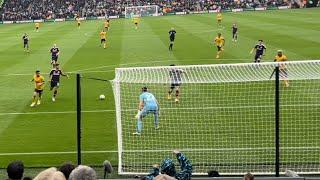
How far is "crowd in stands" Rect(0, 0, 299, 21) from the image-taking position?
93.6 metres

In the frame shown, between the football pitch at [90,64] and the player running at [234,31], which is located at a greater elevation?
the player running at [234,31]

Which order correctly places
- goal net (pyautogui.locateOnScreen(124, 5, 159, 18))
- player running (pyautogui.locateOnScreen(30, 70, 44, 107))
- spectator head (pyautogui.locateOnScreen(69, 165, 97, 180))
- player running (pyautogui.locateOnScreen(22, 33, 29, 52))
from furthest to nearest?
goal net (pyautogui.locateOnScreen(124, 5, 159, 18)) < player running (pyautogui.locateOnScreen(22, 33, 29, 52)) < player running (pyautogui.locateOnScreen(30, 70, 44, 107)) < spectator head (pyautogui.locateOnScreen(69, 165, 97, 180))

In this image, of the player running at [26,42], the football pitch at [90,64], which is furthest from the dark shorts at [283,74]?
the player running at [26,42]

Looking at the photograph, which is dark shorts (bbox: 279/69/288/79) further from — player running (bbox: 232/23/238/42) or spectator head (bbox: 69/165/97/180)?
player running (bbox: 232/23/238/42)

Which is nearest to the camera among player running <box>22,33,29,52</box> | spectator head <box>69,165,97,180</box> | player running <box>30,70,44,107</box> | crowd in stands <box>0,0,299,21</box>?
spectator head <box>69,165,97,180</box>

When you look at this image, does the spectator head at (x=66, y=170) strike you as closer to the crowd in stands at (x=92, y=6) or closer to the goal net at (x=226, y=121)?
the goal net at (x=226, y=121)

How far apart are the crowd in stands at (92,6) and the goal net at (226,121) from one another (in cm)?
7110

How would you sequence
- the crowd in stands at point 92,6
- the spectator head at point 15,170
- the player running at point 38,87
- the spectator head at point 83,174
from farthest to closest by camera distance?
the crowd in stands at point 92,6 → the player running at point 38,87 → the spectator head at point 15,170 → the spectator head at point 83,174

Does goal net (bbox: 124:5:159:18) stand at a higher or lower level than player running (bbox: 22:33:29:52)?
higher

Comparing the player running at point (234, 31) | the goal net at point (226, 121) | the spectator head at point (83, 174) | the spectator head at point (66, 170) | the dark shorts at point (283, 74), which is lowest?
the goal net at point (226, 121)

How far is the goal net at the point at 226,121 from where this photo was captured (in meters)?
14.6

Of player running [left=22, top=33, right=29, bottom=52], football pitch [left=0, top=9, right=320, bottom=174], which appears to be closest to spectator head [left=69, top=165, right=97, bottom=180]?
football pitch [left=0, top=9, right=320, bottom=174]

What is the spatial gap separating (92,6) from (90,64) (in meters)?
67.5

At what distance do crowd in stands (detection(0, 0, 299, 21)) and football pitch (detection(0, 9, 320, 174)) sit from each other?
1157 inches
